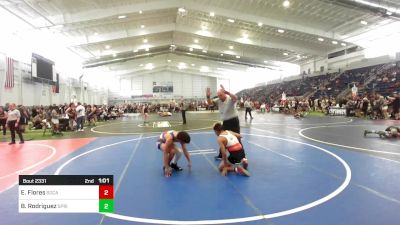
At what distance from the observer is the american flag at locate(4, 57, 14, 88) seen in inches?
829

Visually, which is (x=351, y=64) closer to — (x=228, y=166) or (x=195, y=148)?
(x=195, y=148)

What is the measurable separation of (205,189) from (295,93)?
39885mm

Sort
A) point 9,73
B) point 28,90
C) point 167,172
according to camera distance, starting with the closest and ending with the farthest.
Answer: point 167,172 < point 9,73 < point 28,90

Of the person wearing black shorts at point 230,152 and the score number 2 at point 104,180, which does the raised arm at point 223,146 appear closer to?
the person wearing black shorts at point 230,152

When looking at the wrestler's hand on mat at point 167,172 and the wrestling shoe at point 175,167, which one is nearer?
the wrestler's hand on mat at point 167,172

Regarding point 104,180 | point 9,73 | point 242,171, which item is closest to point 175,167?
point 242,171

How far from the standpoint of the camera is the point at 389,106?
20094 millimetres

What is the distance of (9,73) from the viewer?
842 inches

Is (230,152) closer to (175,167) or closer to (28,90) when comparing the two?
(175,167)

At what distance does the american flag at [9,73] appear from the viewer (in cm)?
2105

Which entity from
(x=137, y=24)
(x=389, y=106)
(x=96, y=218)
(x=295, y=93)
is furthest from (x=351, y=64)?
(x=96, y=218)

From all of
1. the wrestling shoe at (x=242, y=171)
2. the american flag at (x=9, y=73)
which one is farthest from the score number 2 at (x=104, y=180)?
the american flag at (x=9, y=73)

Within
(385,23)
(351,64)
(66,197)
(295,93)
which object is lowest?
(66,197)

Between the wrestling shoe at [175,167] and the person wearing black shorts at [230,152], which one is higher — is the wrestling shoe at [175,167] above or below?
below
